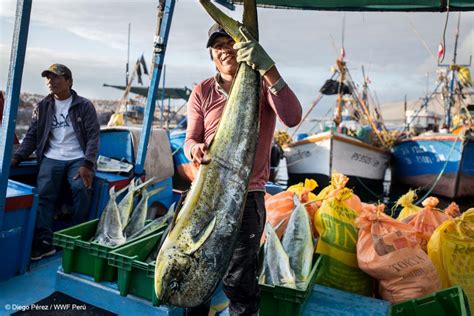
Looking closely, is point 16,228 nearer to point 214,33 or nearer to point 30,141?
point 30,141

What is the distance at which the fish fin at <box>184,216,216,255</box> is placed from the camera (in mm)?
1613

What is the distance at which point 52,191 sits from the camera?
11.9 feet

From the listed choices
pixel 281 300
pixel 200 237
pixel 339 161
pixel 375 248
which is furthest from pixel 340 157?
pixel 200 237

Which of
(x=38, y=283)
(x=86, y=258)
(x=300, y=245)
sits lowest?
(x=38, y=283)

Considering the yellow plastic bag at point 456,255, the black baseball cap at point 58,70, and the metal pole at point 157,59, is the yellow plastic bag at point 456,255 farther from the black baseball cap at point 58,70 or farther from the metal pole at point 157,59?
the black baseball cap at point 58,70

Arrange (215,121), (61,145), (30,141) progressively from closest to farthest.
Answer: (215,121) < (61,145) < (30,141)

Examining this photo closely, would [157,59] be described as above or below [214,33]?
above

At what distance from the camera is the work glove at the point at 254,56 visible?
172cm

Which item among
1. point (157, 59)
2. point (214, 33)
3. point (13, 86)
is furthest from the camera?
point (157, 59)

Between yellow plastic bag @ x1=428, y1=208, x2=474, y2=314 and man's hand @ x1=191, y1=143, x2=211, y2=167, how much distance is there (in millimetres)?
2607

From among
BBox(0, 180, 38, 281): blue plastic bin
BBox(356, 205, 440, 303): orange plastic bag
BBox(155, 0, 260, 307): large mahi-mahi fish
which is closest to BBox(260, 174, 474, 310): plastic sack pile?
BBox(356, 205, 440, 303): orange plastic bag

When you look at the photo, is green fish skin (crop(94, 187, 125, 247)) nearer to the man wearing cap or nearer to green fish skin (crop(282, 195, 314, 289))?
the man wearing cap

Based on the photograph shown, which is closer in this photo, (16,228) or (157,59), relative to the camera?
(16,228)

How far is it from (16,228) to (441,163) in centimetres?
1498
